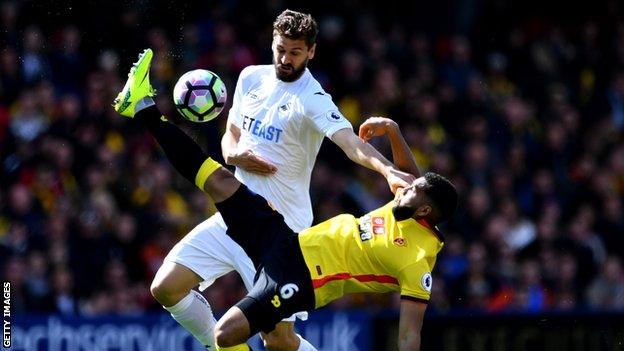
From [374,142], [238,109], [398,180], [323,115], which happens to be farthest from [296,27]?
[374,142]

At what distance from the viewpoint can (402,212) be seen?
8547mm

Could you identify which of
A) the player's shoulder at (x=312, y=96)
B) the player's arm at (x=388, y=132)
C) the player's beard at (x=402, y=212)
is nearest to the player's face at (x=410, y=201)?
the player's beard at (x=402, y=212)

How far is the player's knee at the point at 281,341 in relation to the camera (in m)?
9.31

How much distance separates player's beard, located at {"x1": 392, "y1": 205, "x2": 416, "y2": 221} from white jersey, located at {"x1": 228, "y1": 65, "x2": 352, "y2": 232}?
878mm

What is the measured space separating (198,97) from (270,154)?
0.62m

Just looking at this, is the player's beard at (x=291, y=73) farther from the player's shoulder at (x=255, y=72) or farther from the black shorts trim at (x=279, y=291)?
the black shorts trim at (x=279, y=291)

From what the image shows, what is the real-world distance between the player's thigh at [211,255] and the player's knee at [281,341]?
0.37 m

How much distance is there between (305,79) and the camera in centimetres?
937

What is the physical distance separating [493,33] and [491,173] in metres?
3.23

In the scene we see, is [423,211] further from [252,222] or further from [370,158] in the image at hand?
[252,222]

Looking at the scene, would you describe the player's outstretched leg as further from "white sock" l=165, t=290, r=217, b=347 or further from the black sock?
the black sock

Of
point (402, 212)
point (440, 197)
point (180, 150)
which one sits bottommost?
point (402, 212)

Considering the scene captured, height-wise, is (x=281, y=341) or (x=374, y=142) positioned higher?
(x=374, y=142)

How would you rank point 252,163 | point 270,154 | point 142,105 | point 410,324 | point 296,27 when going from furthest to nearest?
1. point 270,154
2. point 252,163
3. point 296,27
4. point 142,105
5. point 410,324
